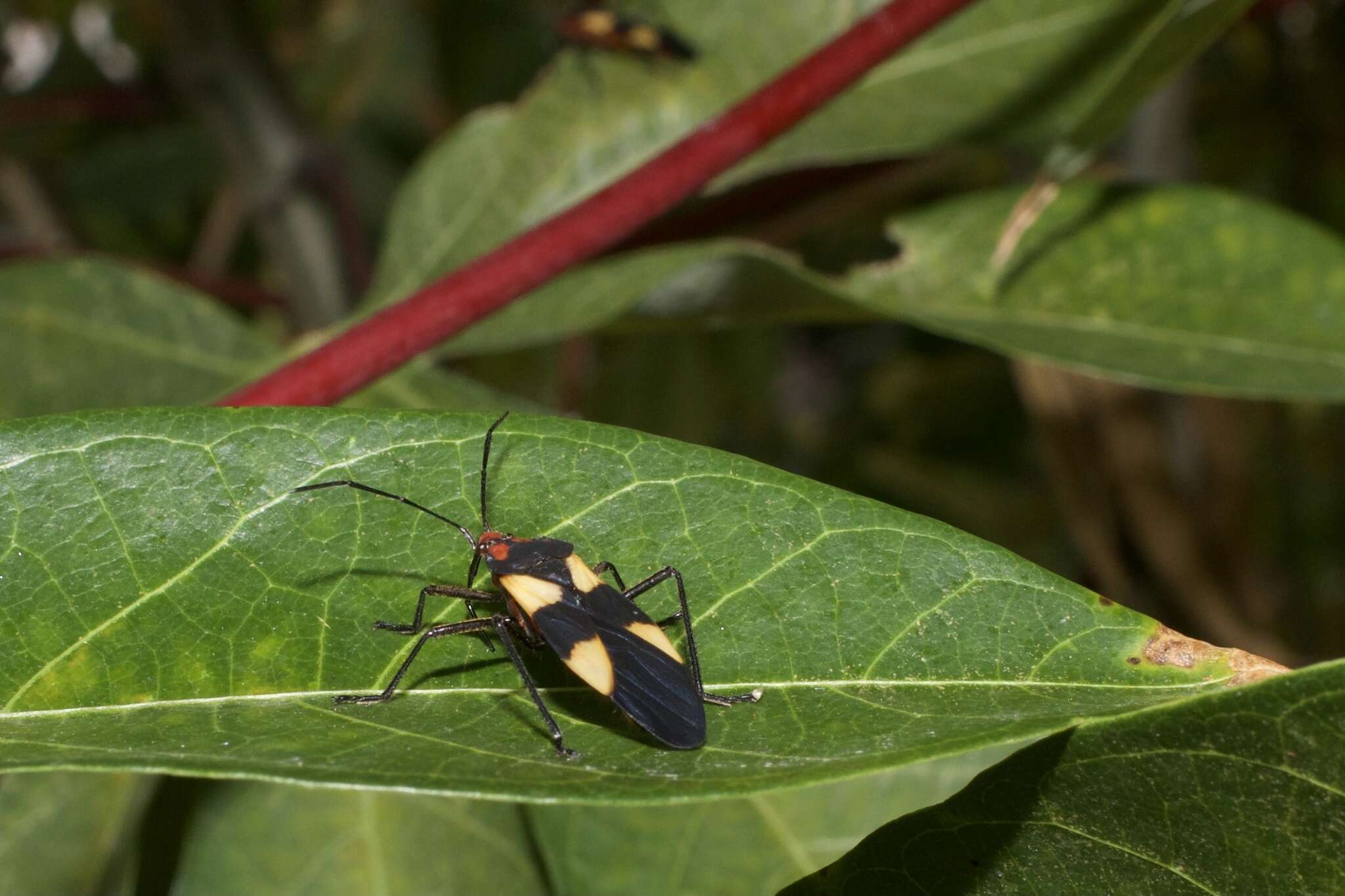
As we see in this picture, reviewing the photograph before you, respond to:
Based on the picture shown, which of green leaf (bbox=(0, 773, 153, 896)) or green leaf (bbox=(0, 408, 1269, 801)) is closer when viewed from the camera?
green leaf (bbox=(0, 408, 1269, 801))

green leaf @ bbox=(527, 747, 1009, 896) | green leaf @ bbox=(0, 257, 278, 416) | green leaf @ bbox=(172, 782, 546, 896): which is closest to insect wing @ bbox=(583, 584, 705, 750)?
green leaf @ bbox=(527, 747, 1009, 896)

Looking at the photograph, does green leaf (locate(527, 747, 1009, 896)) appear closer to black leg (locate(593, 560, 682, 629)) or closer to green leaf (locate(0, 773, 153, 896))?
black leg (locate(593, 560, 682, 629))

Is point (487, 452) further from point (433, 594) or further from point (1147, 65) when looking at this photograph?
point (1147, 65)

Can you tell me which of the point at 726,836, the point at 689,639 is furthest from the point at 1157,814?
the point at 726,836

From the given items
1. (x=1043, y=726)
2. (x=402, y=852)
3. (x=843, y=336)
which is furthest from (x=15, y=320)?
(x=843, y=336)

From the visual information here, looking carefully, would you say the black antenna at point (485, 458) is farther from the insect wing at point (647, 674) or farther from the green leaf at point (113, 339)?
the green leaf at point (113, 339)

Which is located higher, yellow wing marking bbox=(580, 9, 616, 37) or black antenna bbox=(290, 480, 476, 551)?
yellow wing marking bbox=(580, 9, 616, 37)
